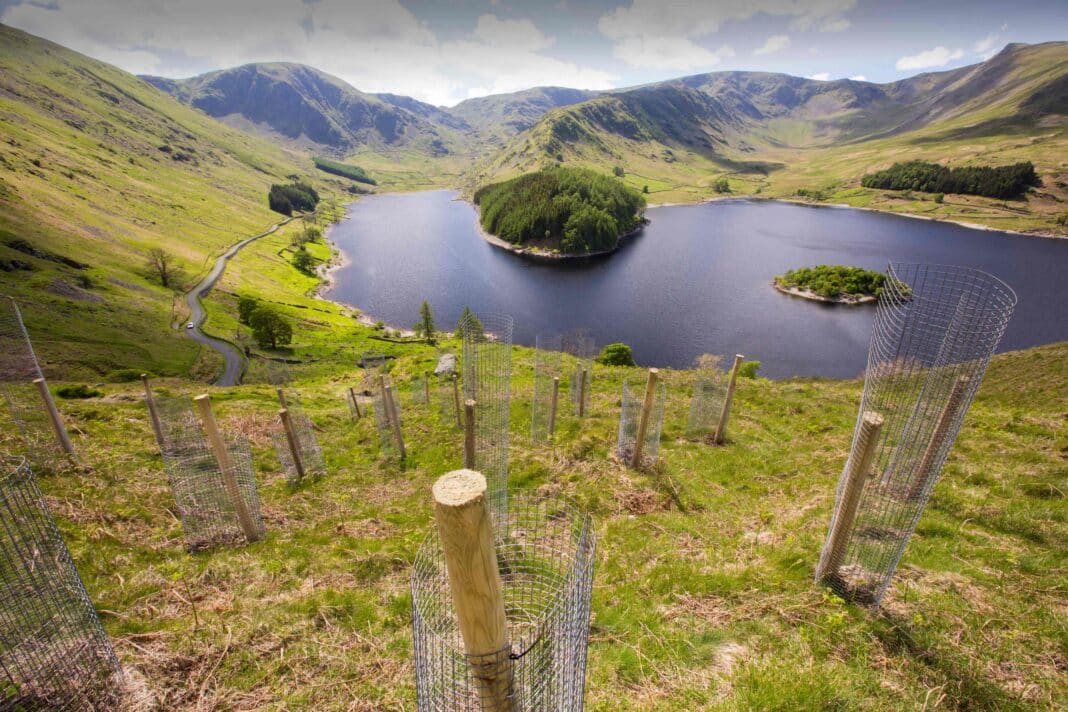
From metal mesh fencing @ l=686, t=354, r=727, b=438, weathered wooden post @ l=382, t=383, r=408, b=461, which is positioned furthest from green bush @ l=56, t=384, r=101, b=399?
metal mesh fencing @ l=686, t=354, r=727, b=438

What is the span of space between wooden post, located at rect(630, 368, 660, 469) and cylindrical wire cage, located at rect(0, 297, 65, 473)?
12.9 meters

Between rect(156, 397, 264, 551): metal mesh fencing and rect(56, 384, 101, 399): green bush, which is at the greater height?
rect(156, 397, 264, 551): metal mesh fencing

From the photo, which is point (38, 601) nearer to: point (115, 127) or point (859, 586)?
point (859, 586)

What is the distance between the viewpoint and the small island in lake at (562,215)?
96438 millimetres

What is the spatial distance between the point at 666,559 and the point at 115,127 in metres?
225

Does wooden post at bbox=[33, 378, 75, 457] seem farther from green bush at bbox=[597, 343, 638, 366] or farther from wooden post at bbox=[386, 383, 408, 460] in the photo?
green bush at bbox=[597, 343, 638, 366]

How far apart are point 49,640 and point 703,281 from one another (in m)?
81.6

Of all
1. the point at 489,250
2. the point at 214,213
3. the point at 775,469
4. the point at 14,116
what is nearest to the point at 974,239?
the point at 489,250

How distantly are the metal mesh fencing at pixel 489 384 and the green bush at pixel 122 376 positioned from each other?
37824 millimetres

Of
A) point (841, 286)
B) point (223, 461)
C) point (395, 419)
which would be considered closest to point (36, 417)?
point (223, 461)

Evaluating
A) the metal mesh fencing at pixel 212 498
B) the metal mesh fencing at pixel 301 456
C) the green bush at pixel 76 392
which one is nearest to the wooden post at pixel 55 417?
the metal mesh fencing at pixel 212 498

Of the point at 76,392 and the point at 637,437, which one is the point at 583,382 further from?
the point at 76,392

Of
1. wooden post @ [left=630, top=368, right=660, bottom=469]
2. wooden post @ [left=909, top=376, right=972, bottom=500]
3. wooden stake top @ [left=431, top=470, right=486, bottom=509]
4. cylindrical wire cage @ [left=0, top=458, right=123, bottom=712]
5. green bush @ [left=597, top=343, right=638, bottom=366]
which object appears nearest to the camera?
wooden stake top @ [left=431, top=470, right=486, bottom=509]

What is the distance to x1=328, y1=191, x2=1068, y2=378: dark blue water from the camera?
53281mm
